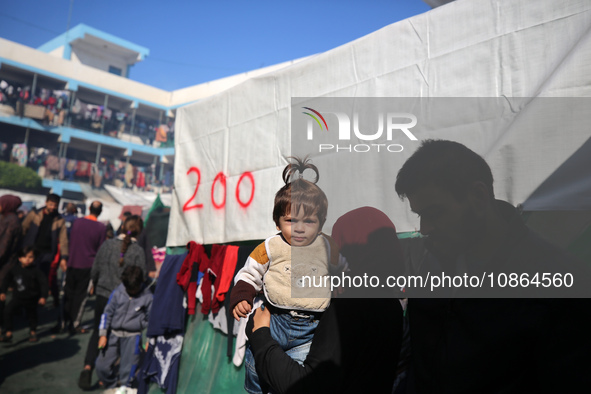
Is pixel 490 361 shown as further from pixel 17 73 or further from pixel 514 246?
pixel 17 73

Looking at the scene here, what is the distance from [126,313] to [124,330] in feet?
0.61

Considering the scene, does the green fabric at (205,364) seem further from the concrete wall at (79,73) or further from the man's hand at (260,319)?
the concrete wall at (79,73)

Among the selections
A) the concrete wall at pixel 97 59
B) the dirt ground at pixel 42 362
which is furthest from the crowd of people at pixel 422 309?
the concrete wall at pixel 97 59

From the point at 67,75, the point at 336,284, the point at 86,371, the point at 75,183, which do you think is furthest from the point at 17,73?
the point at 336,284

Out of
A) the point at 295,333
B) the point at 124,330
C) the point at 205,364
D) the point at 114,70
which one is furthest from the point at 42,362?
the point at 114,70

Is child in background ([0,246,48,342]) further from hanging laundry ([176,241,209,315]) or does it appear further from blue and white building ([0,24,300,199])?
blue and white building ([0,24,300,199])

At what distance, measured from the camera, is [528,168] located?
1.82 meters

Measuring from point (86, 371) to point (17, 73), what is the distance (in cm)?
2743

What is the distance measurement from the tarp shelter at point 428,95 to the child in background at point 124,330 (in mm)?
725

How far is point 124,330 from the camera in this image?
414 cm

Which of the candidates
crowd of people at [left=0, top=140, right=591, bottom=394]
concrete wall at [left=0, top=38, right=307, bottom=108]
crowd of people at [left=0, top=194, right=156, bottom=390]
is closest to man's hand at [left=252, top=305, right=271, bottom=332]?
crowd of people at [left=0, top=140, right=591, bottom=394]

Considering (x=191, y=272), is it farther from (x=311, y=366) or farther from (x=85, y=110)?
(x=85, y=110)

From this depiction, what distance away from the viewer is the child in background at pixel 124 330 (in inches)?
160

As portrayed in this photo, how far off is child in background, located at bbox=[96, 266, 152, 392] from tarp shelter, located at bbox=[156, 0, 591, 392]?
0.72 m
